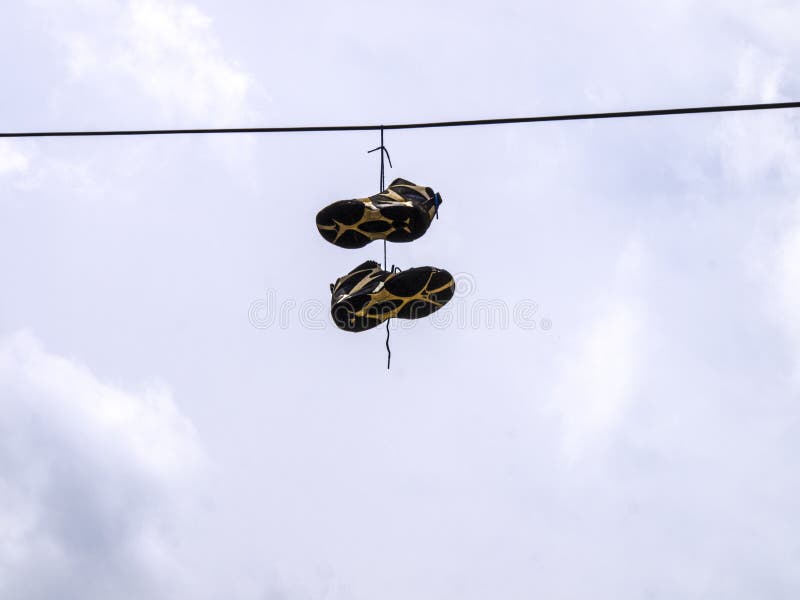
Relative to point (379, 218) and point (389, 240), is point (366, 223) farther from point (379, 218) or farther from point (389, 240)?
point (389, 240)

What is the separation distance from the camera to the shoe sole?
534 inches

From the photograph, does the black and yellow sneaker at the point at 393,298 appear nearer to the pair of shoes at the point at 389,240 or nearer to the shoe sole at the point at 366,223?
the pair of shoes at the point at 389,240

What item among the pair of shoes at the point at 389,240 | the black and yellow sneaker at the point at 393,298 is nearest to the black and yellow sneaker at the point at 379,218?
the pair of shoes at the point at 389,240

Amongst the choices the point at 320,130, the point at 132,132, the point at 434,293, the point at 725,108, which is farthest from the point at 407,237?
the point at 725,108

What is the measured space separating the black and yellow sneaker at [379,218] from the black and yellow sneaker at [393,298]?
1.67ft

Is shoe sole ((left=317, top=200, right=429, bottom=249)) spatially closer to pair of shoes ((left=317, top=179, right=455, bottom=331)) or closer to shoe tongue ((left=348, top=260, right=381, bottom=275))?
pair of shoes ((left=317, top=179, right=455, bottom=331))

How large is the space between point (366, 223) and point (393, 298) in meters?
0.88

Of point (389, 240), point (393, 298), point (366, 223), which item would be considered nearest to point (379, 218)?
point (366, 223)

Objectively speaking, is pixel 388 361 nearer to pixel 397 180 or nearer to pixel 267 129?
pixel 397 180

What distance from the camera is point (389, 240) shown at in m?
14.1

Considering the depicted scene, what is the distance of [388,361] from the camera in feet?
47.6

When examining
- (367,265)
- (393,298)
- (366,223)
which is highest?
(367,265)

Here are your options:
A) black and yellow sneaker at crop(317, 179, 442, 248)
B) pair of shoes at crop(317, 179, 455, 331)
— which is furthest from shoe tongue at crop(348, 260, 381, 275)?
black and yellow sneaker at crop(317, 179, 442, 248)

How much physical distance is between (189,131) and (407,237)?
3.09m
